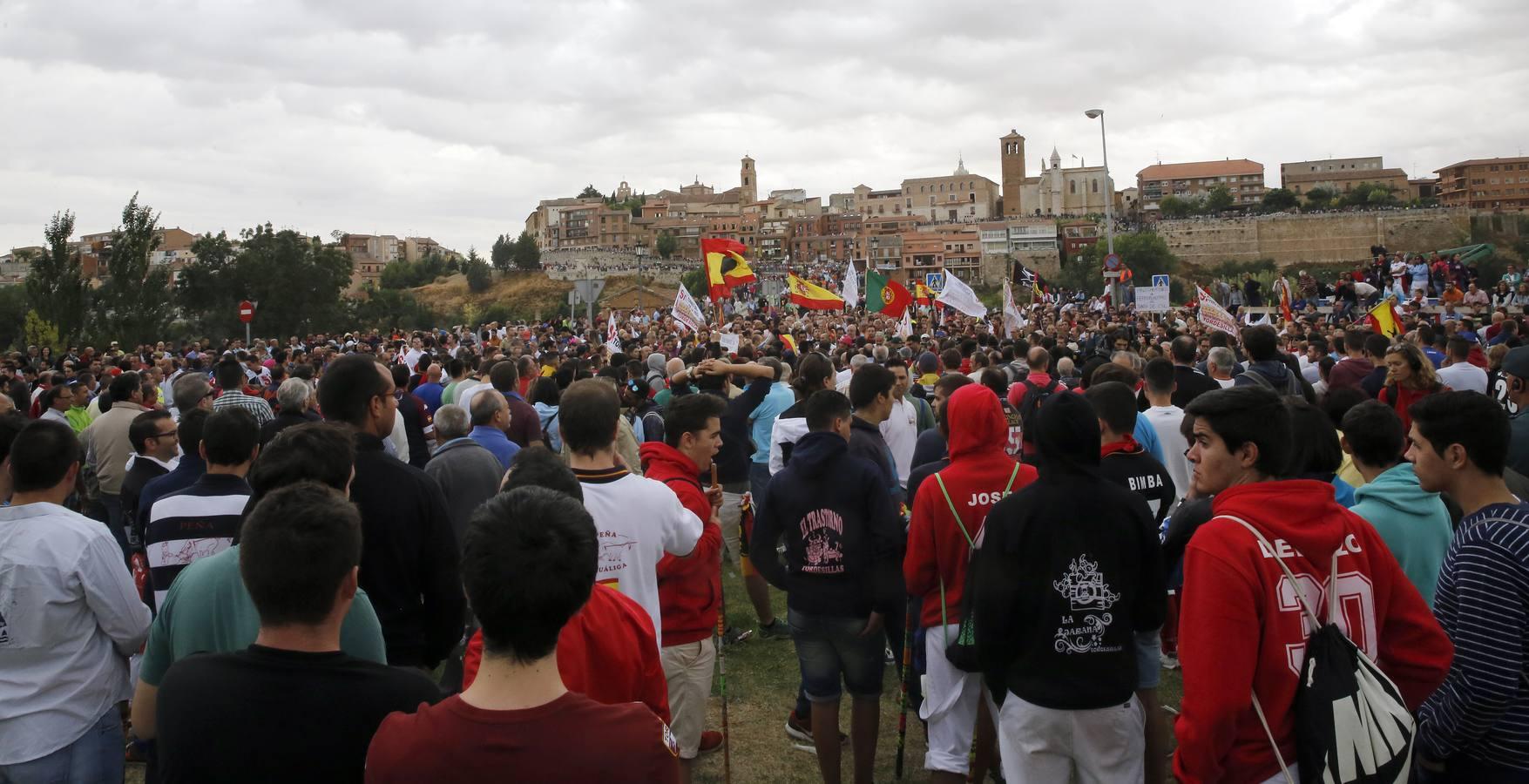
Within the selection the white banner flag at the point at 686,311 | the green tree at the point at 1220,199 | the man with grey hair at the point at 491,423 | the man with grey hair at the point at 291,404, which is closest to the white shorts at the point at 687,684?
the man with grey hair at the point at 491,423

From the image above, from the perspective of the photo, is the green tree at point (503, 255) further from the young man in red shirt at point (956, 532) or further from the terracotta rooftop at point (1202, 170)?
the young man in red shirt at point (956, 532)

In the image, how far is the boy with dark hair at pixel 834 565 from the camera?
4.79 m

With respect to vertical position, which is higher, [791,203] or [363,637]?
[791,203]

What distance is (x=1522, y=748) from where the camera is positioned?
3047 mm

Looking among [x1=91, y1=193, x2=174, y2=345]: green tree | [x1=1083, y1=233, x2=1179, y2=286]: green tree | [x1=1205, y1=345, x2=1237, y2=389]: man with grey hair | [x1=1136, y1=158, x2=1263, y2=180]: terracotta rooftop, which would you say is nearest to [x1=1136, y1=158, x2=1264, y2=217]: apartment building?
[x1=1136, y1=158, x2=1263, y2=180]: terracotta rooftop

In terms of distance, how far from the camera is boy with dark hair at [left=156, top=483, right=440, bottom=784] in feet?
7.44

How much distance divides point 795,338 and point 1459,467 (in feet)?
53.4

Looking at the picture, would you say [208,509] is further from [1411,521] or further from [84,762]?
[1411,521]

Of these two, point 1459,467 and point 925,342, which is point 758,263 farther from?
point 1459,467

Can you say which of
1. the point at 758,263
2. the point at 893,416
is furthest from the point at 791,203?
the point at 893,416

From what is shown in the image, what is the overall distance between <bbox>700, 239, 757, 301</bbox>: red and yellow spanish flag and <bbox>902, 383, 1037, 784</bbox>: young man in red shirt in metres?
16.2

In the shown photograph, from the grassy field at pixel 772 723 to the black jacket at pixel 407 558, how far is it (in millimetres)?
2199

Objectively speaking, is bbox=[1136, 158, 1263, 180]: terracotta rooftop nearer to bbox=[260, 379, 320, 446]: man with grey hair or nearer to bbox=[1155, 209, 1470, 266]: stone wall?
bbox=[1155, 209, 1470, 266]: stone wall

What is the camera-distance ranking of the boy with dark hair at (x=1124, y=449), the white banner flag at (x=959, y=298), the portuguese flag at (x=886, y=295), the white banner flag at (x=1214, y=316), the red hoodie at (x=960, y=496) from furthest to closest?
the portuguese flag at (x=886, y=295) → the white banner flag at (x=959, y=298) → the white banner flag at (x=1214, y=316) → the boy with dark hair at (x=1124, y=449) → the red hoodie at (x=960, y=496)
